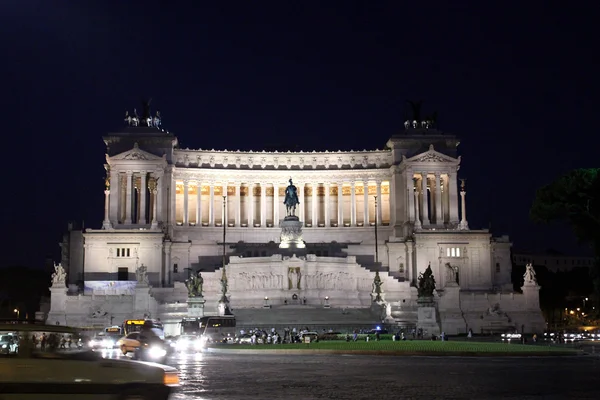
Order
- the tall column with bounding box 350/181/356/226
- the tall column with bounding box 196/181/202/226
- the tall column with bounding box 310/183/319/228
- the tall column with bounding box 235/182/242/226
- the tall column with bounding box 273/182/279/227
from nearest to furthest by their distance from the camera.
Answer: the tall column with bounding box 196/181/202/226 < the tall column with bounding box 350/181/356/226 < the tall column with bounding box 273/182/279/227 < the tall column with bounding box 235/182/242/226 < the tall column with bounding box 310/183/319/228

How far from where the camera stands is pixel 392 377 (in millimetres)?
33562

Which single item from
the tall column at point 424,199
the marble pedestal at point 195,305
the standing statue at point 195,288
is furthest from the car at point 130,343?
the tall column at point 424,199

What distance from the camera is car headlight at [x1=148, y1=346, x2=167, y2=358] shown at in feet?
146

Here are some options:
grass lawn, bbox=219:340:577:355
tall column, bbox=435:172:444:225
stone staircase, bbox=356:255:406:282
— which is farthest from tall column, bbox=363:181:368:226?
grass lawn, bbox=219:340:577:355

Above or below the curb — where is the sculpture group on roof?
above

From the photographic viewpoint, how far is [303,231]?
4764 inches

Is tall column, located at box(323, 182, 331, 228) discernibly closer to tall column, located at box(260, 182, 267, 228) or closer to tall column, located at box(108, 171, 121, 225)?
tall column, located at box(260, 182, 267, 228)

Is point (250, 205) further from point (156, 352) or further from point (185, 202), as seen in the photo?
point (156, 352)

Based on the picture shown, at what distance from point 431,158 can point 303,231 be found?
65.5 ft

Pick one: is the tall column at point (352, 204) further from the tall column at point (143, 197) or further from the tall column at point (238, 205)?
the tall column at point (143, 197)

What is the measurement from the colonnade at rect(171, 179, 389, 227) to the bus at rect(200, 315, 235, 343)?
4933cm

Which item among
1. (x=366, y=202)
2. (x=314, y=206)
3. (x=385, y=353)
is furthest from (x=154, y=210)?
(x=385, y=353)

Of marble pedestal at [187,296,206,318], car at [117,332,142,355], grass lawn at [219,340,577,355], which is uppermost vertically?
marble pedestal at [187,296,206,318]

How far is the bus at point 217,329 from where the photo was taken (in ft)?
213
